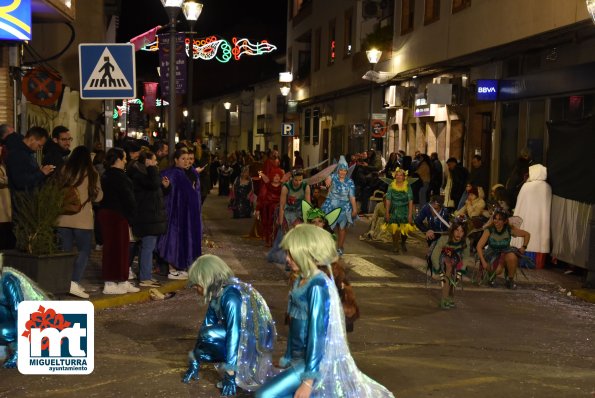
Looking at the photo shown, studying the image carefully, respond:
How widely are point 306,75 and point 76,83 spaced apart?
2326 cm

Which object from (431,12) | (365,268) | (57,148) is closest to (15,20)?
(57,148)

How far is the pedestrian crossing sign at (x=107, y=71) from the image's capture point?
39.1ft

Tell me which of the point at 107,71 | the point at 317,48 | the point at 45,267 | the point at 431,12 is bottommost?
the point at 45,267

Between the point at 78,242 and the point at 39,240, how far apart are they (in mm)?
907

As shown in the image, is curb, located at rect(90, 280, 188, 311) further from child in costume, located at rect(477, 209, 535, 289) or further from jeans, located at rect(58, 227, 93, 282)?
child in costume, located at rect(477, 209, 535, 289)

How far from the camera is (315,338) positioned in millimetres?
5016

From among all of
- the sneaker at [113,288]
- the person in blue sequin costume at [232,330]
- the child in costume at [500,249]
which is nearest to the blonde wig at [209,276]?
the person in blue sequin costume at [232,330]

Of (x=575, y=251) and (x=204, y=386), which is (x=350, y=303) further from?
(x=575, y=251)

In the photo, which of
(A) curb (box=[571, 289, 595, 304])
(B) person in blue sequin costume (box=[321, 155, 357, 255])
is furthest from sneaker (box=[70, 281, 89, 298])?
(A) curb (box=[571, 289, 595, 304])

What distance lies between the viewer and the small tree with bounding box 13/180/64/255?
9279mm

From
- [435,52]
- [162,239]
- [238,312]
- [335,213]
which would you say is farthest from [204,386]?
[435,52]

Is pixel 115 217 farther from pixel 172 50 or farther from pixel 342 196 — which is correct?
pixel 342 196

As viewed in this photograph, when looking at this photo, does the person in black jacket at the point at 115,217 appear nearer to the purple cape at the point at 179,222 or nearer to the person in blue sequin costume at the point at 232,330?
the purple cape at the point at 179,222

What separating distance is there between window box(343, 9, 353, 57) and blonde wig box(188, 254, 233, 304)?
31.2 m
